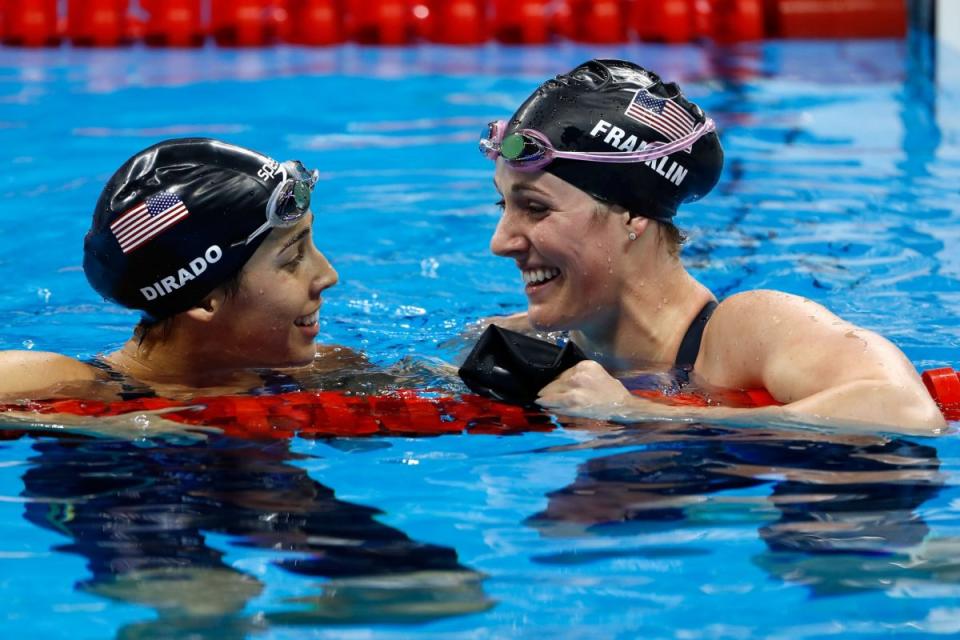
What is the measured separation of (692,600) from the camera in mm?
3316

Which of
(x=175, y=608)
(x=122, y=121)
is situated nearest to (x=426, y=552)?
(x=175, y=608)

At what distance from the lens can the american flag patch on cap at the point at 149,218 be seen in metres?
4.34

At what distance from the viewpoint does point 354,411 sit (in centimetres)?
420

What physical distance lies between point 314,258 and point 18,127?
6.61 meters

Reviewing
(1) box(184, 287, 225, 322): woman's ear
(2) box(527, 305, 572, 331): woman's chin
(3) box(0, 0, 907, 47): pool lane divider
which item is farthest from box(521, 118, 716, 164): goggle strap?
(3) box(0, 0, 907, 47): pool lane divider

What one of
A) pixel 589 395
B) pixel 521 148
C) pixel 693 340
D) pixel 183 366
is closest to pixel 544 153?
pixel 521 148

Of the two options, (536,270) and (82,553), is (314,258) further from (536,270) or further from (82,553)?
(82,553)

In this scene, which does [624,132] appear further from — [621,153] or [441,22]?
[441,22]

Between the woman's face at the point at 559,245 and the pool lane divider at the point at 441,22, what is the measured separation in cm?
952

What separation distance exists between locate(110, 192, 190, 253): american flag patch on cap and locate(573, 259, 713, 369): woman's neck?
151cm

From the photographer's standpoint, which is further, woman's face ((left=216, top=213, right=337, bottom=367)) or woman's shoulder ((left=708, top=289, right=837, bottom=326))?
woman's face ((left=216, top=213, right=337, bottom=367))

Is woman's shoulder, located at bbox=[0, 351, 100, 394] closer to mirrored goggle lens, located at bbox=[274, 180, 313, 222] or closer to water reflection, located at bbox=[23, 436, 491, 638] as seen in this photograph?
water reflection, located at bbox=[23, 436, 491, 638]

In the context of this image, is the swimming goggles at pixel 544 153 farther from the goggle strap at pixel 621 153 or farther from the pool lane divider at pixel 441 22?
the pool lane divider at pixel 441 22

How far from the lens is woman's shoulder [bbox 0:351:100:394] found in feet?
13.4
